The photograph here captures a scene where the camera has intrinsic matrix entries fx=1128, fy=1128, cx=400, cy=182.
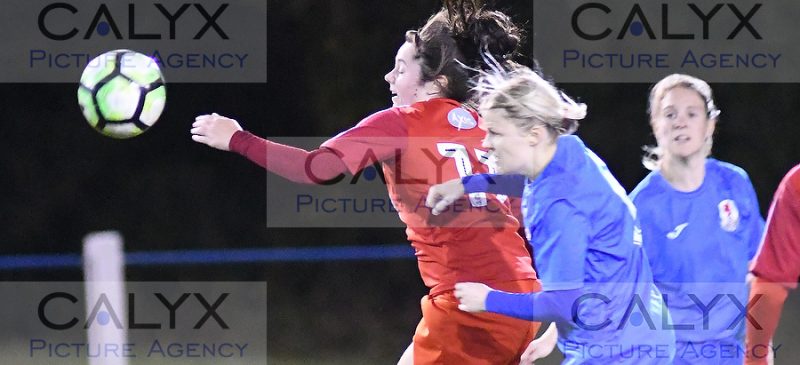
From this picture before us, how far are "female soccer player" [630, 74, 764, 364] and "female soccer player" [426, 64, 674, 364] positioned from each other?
0.52 m

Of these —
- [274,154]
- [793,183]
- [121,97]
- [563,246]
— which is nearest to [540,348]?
[563,246]

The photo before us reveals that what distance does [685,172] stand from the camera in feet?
11.9

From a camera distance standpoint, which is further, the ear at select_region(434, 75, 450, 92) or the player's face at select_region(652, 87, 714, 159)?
the ear at select_region(434, 75, 450, 92)

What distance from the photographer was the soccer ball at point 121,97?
177 inches

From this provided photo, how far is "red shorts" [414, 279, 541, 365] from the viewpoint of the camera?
142 inches

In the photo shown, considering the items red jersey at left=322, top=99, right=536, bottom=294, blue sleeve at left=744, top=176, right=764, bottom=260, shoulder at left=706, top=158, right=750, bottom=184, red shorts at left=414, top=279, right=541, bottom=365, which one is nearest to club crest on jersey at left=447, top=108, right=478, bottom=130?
red jersey at left=322, top=99, right=536, bottom=294

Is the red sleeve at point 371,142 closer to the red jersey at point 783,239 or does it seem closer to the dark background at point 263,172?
the red jersey at point 783,239

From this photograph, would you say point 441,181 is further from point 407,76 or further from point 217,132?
point 217,132

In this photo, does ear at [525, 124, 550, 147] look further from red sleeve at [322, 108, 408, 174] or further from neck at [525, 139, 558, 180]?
red sleeve at [322, 108, 408, 174]

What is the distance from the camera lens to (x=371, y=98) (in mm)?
6949

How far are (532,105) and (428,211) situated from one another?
707mm

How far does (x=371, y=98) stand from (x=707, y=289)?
3.70 meters

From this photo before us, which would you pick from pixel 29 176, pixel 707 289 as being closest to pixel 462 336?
pixel 707 289

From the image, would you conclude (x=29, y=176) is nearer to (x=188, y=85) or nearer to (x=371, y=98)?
(x=188, y=85)
